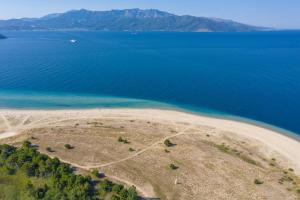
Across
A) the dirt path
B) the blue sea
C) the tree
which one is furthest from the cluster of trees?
the blue sea

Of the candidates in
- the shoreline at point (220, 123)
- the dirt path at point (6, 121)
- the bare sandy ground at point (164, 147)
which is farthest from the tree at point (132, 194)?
the dirt path at point (6, 121)

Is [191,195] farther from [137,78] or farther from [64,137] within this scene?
[137,78]

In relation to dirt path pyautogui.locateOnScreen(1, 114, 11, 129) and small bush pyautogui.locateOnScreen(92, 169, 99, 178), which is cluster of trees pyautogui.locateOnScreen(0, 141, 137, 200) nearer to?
small bush pyautogui.locateOnScreen(92, 169, 99, 178)

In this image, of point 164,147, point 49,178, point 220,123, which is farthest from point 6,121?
point 220,123

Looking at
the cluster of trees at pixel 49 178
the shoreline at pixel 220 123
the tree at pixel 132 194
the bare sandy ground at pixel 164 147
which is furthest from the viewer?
the shoreline at pixel 220 123

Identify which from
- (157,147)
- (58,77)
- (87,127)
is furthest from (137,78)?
(157,147)

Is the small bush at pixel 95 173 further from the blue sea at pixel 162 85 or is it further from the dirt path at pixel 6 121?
the blue sea at pixel 162 85
